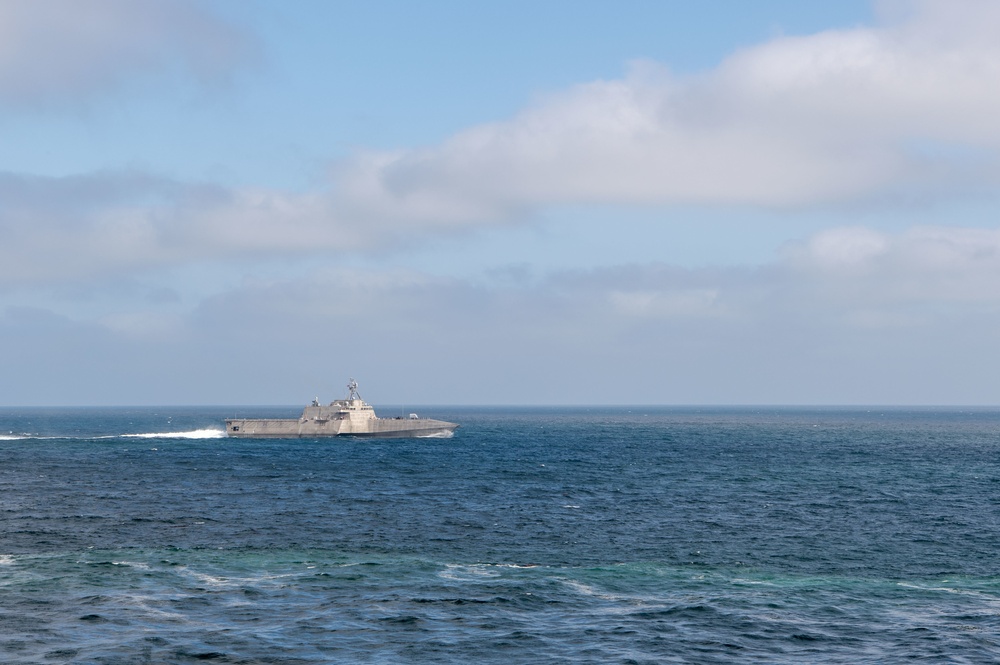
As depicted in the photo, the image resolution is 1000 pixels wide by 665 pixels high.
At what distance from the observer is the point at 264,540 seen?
2886 inches

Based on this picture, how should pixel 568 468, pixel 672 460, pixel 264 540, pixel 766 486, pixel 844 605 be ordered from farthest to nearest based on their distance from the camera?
pixel 672 460 → pixel 568 468 → pixel 766 486 → pixel 264 540 → pixel 844 605

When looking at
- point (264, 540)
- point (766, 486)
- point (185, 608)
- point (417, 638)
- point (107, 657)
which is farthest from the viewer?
point (766, 486)

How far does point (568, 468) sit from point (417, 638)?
99.3 metres

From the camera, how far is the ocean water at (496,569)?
147 ft

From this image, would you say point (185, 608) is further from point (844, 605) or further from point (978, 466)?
point (978, 466)

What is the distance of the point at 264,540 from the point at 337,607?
78.8ft

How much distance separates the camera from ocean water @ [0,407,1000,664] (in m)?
44.8

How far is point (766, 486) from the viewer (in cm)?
11750

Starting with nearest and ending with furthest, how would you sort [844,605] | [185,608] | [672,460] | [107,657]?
[107,657], [185,608], [844,605], [672,460]

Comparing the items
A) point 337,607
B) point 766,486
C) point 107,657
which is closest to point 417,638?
point 337,607

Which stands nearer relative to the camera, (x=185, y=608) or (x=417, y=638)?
(x=417, y=638)

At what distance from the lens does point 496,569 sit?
62281 millimetres

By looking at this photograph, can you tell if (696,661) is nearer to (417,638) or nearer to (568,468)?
(417,638)

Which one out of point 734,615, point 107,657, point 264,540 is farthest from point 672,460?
point 107,657
